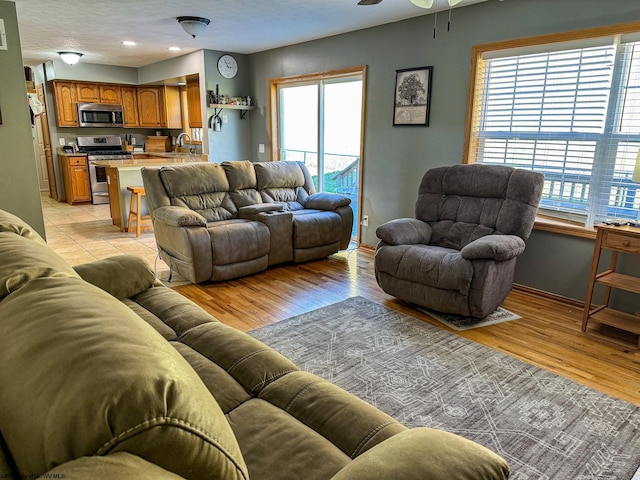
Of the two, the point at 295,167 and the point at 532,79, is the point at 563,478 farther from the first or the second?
the point at 295,167

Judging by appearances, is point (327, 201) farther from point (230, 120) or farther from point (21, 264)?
point (21, 264)

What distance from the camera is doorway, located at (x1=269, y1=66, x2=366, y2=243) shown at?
540 cm

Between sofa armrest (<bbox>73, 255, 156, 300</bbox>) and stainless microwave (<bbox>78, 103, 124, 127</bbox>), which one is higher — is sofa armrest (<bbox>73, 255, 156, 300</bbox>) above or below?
below

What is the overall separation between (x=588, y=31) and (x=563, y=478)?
3086 mm

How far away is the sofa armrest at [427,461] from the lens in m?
0.88

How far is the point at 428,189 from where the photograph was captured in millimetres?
3975

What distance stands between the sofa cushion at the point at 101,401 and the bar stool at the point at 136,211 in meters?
5.21

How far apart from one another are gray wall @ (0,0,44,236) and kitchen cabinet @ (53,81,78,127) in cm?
467

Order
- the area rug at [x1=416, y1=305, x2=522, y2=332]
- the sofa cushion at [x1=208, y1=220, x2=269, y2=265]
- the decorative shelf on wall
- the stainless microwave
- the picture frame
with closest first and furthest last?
the area rug at [x1=416, y1=305, x2=522, y2=332], the sofa cushion at [x1=208, y1=220, x2=269, y2=265], the picture frame, the decorative shelf on wall, the stainless microwave

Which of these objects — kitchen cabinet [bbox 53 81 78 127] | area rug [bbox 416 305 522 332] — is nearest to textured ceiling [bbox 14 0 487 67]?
kitchen cabinet [bbox 53 81 78 127]

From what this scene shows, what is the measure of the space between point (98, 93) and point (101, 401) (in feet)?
30.1

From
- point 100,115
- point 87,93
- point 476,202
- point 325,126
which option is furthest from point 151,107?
point 476,202

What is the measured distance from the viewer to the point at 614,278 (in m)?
3.03

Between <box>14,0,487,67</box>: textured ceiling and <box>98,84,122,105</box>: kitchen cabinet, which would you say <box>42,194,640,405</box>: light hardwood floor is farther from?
<box>98,84,122,105</box>: kitchen cabinet
